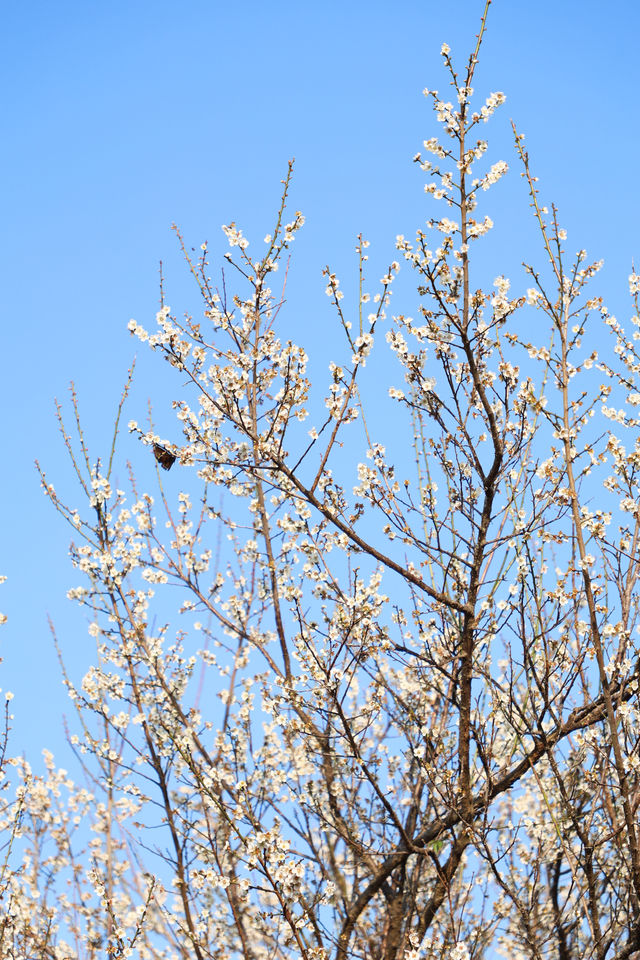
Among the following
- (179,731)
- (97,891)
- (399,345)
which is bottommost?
(97,891)

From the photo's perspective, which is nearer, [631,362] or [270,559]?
[631,362]

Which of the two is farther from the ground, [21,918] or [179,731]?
[179,731]

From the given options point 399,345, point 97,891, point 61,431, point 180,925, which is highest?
point 61,431

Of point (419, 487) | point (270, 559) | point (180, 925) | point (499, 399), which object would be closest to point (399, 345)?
point (499, 399)

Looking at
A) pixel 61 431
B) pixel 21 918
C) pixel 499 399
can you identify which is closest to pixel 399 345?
pixel 499 399

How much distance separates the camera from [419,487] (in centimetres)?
517

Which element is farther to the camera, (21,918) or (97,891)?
(21,918)

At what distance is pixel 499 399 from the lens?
14.5 feet

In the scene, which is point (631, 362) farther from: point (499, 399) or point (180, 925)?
point (180, 925)

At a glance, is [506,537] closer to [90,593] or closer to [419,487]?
[419,487]

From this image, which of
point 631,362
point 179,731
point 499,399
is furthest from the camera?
point 179,731

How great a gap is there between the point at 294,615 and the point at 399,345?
65.9 inches

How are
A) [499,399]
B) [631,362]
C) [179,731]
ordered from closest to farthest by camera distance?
1. [499,399]
2. [631,362]
3. [179,731]

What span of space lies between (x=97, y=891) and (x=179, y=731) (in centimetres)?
109
